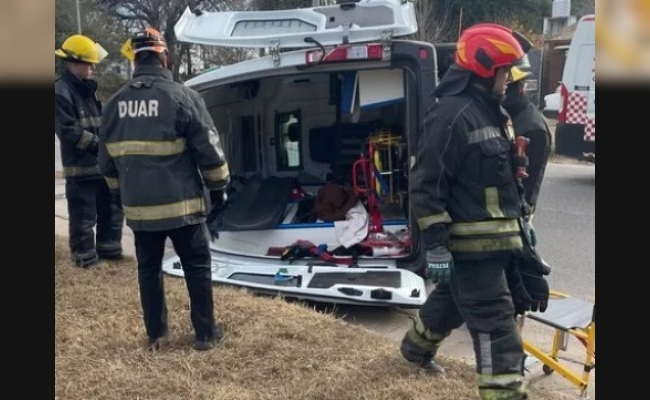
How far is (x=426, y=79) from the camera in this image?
4605mm

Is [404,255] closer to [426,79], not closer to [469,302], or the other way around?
[426,79]

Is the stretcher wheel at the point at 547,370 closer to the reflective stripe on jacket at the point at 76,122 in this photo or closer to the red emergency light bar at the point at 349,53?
the red emergency light bar at the point at 349,53

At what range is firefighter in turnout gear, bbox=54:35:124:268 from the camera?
5.26 metres

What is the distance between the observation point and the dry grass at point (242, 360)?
3475 mm

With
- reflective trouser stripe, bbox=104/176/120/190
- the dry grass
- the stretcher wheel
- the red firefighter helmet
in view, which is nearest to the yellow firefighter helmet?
reflective trouser stripe, bbox=104/176/120/190

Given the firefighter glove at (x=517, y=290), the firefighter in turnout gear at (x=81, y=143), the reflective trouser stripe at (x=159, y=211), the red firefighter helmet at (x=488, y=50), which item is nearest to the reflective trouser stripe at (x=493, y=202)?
the firefighter glove at (x=517, y=290)

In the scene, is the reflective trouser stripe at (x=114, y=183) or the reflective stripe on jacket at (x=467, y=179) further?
the reflective trouser stripe at (x=114, y=183)

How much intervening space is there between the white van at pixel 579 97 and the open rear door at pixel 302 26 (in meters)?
5.80

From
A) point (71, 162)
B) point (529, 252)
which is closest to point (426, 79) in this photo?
point (529, 252)

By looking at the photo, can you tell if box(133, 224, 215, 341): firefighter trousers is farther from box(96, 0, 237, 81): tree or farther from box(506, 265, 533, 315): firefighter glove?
box(96, 0, 237, 81): tree

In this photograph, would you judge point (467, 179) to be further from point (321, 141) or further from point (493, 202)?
point (321, 141)

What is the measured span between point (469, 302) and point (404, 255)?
2058 millimetres

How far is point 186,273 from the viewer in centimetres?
395

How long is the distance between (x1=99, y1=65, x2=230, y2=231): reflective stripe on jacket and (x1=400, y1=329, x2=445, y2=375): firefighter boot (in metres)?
1.42
